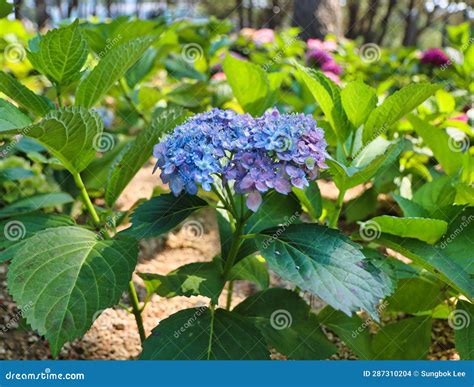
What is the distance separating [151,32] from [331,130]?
3.18ft

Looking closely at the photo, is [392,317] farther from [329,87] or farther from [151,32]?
[151,32]

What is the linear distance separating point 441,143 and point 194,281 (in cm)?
103

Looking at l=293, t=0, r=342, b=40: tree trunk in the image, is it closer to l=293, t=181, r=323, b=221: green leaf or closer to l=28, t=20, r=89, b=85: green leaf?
l=293, t=181, r=323, b=221: green leaf

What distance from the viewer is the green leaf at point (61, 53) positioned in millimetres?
1607

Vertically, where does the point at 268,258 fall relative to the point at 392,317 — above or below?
above

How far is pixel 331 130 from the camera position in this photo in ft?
6.32

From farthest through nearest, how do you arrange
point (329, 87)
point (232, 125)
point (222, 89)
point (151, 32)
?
1. point (222, 89)
2. point (151, 32)
3. point (329, 87)
4. point (232, 125)

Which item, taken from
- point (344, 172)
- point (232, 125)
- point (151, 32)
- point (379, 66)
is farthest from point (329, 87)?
point (379, 66)

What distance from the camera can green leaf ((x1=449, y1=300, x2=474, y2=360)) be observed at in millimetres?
1718

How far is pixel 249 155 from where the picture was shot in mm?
1350
